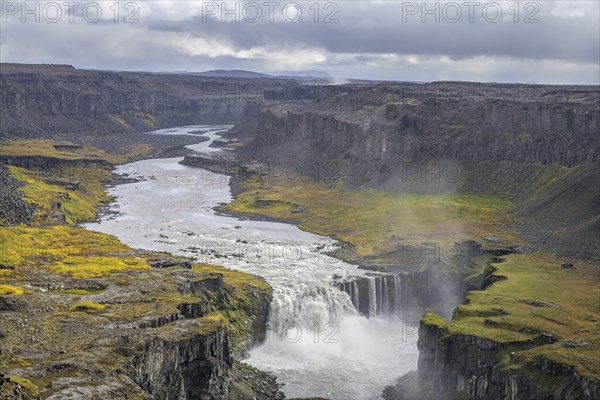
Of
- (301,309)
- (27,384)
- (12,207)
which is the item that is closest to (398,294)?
(301,309)

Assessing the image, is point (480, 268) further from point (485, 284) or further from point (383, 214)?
point (383, 214)

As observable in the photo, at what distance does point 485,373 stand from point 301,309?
36.4m

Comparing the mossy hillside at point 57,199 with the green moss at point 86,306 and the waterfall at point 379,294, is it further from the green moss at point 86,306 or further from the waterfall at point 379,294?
the waterfall at point 379,294

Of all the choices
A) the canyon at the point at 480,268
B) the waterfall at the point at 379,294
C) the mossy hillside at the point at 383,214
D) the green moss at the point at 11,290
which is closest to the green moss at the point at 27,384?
the canyon at the point at 480,268

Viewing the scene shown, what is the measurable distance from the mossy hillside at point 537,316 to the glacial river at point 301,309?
472 inches

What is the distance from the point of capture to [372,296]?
118750mm

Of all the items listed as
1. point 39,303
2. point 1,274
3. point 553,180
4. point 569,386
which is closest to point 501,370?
point 569,386

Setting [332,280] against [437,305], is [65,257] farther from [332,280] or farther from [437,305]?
[437,305]

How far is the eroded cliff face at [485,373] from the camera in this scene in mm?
72625

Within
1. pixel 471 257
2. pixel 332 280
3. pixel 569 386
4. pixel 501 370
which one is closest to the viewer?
pixel 569 386

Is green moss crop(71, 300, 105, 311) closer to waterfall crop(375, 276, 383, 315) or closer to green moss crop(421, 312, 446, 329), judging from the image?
green moss crop(421, 312, 446, 329)

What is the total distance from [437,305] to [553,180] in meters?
64.1

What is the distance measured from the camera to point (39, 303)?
83.4m

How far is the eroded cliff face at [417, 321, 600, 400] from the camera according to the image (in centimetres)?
7262
